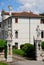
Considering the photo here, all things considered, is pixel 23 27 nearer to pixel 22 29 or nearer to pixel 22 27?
pixel 22 27

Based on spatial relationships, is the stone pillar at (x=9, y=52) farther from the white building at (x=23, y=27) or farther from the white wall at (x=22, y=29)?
the white wall at (x=22, y=29)

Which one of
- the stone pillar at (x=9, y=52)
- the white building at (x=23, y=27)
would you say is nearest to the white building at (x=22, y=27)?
the white building at (x=23, y=27)

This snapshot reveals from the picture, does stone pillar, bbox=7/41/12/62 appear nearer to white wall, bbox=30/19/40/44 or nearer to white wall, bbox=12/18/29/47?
white wall, bbox=12/18/29/47

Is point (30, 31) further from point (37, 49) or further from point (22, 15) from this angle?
point (37, 49)

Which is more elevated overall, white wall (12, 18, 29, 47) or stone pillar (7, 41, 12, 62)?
white wall (12, 18, 29, 47)

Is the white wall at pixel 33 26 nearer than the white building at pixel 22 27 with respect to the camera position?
No

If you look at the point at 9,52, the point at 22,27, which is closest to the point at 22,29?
the point at 22,27

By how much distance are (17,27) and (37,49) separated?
2428 cm

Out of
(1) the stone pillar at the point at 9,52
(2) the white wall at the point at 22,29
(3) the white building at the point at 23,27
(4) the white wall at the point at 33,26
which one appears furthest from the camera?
(4) the white wall at the point at 33,26

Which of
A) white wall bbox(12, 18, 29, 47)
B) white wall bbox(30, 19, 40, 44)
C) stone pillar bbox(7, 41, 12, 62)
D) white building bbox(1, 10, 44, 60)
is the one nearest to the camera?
stone pillar bbox(7, 41, 12, 62)

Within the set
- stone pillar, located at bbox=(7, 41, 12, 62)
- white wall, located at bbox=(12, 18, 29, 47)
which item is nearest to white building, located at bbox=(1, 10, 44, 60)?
white wall, located at bbox=(12, 18, 29, 47)

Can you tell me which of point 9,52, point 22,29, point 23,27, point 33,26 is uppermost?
point 33,26

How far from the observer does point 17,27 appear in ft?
170

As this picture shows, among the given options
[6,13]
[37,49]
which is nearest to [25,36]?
[6,13]
